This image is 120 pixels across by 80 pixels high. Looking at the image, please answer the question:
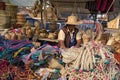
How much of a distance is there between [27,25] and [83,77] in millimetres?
2833

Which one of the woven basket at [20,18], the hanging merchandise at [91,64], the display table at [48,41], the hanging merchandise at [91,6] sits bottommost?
the display table at [48,41]

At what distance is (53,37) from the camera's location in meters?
A: 4.03

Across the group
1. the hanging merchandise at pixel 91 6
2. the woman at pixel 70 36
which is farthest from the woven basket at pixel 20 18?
the woman at pixel 70 36

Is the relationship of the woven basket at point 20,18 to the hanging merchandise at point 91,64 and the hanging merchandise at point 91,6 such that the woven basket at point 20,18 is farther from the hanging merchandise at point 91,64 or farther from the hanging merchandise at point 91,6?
the hanging merchandise at point 91,64

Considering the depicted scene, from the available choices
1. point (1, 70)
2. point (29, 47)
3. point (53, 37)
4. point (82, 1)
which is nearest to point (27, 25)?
point (53, 37)

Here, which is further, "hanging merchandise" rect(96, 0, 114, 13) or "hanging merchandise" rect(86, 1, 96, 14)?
"hanging merchandise" rect(86, 1, 96, 14)

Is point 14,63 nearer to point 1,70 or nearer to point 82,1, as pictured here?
point 1,70

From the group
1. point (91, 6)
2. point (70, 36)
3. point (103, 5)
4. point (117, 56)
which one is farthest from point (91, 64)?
point (91, 6)

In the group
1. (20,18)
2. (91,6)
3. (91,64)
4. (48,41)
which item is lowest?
(48,41)

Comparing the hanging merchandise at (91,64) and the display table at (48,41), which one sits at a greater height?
the hanging merchandise at (91,64)

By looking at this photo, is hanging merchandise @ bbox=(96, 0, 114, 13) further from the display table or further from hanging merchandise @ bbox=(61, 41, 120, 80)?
hanging merchandise @ bbox=(61, 41, 120, 80)

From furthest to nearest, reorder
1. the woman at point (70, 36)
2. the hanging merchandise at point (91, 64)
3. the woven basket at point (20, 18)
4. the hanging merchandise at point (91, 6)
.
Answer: the woven basket at point (20, 18), the hanging merchandise at point (91, 6), the woman at point (70, 36), the hanging merchandise at point (91, 64)

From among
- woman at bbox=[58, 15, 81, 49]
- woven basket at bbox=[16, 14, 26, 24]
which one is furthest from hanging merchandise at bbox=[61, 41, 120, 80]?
woven basket at bbox=[16, 14, 26, 24]

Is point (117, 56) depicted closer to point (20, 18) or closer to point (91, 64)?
point (91, 64)
